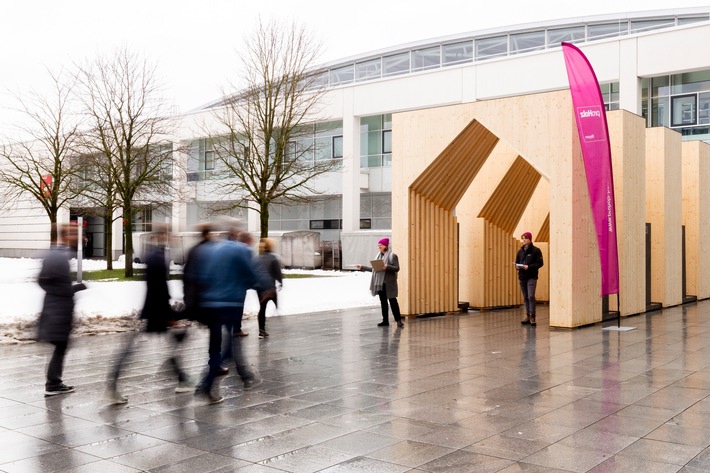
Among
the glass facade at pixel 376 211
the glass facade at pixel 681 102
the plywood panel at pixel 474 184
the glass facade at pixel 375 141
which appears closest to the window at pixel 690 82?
the glass facade at pixel 681 102

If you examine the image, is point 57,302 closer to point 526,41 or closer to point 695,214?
point 695,214

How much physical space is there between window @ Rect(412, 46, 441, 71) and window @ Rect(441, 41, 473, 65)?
1.60 ft

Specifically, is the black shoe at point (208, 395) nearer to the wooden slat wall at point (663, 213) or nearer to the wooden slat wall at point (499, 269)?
Result: the wooden slat wall at point (499, 269)

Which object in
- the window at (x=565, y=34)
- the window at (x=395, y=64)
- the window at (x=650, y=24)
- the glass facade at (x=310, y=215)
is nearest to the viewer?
the glass facade at (x=310, y=215)

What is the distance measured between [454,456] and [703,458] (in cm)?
174

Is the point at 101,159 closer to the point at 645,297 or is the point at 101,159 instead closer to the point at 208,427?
the point at 645,297

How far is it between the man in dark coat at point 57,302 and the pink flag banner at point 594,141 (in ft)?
28.1

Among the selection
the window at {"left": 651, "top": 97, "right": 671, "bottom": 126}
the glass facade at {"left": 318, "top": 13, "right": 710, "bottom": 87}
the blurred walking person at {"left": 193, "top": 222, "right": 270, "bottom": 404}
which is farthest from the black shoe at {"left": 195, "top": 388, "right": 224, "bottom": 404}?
the glass facade at {"left": 318, "top": 13, "right": 710, "bottom": 87}

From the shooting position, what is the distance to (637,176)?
1571 centimetres

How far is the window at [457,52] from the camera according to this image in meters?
48.8

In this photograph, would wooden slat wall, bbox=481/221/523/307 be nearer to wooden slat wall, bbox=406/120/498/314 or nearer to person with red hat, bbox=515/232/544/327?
wooden slat wall, bbox=406/120/498/314

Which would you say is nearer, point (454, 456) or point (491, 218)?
point (454, 456)

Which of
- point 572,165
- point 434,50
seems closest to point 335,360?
point 572,165

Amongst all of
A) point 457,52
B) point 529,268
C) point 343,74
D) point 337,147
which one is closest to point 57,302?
point 529,268
